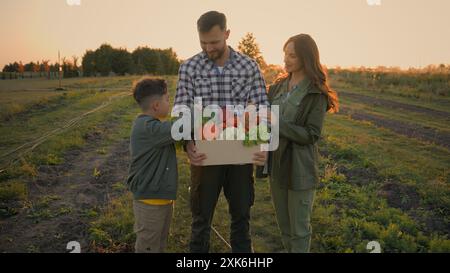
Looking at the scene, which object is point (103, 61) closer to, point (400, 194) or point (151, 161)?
point (400, 194)

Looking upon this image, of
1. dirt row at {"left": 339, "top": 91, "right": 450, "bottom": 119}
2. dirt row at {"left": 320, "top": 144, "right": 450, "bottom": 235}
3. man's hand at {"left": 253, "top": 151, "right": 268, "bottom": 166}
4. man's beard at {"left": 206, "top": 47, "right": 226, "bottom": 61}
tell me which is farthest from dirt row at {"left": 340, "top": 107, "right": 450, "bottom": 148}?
man's beard at {"left": 206, "top": 47, "right": 226, "bottom": 61}

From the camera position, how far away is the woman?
3029mm

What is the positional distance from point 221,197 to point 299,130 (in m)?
3.05

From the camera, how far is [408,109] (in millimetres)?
16250

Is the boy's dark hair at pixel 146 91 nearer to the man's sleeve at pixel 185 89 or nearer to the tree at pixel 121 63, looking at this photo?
the man's sleeve at pixel 185 89

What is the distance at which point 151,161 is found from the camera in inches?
116

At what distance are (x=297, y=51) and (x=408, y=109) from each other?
15.0 meters

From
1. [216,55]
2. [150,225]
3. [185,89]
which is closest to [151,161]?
[150,225]

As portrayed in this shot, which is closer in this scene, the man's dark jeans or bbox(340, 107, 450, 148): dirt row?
the man's dark jeans

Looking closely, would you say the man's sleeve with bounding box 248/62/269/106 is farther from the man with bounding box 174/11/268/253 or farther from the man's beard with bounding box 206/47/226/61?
the man's beard with bounding box 206/47/226/61

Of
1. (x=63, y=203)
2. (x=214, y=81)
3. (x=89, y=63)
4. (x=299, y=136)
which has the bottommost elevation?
(x=63, y=203)

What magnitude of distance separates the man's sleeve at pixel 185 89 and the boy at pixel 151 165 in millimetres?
116

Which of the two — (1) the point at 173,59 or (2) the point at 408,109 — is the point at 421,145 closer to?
(2) the point at 408,109

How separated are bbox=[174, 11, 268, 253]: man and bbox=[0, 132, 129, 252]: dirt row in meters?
1.53
